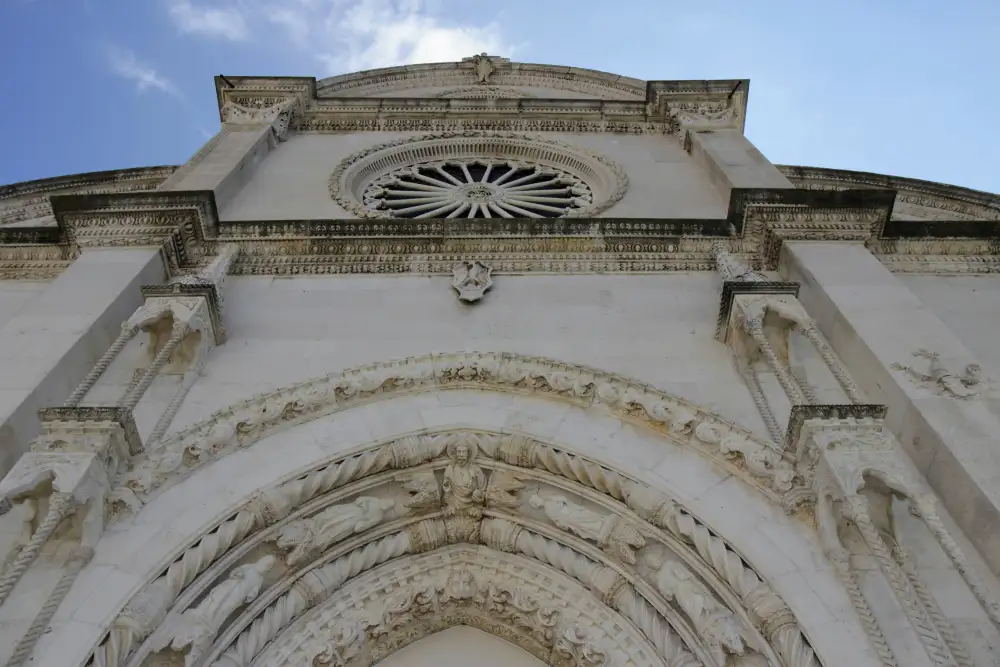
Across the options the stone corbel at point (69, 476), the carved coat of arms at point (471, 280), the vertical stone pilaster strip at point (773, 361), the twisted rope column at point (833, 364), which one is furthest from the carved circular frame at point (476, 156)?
the stone corbel at point (69, 476)

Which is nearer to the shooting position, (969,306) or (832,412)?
(832,412)

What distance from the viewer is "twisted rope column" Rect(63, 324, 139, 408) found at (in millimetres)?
6705

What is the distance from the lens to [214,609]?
5.77 metres

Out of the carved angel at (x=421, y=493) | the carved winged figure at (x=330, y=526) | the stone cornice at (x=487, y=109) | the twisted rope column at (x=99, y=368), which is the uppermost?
the stone cornice at (x=487, y=109)

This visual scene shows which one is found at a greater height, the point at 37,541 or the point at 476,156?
the point at 476,156

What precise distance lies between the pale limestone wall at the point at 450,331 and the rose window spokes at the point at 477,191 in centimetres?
323

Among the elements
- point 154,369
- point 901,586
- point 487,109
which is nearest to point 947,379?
point 901,586

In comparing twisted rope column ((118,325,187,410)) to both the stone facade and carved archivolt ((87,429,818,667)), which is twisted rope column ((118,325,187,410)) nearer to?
the stone facade

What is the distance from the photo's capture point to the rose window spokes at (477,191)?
12945mm

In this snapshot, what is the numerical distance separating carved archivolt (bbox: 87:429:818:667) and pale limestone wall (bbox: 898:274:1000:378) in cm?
411

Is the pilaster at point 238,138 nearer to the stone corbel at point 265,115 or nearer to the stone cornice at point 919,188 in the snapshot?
the stone corbel at point 265,115

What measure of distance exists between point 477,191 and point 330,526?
7.96 metres

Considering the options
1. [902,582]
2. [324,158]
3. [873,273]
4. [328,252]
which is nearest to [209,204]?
[328,252]

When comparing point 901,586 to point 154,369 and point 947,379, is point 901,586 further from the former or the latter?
point 154,369
